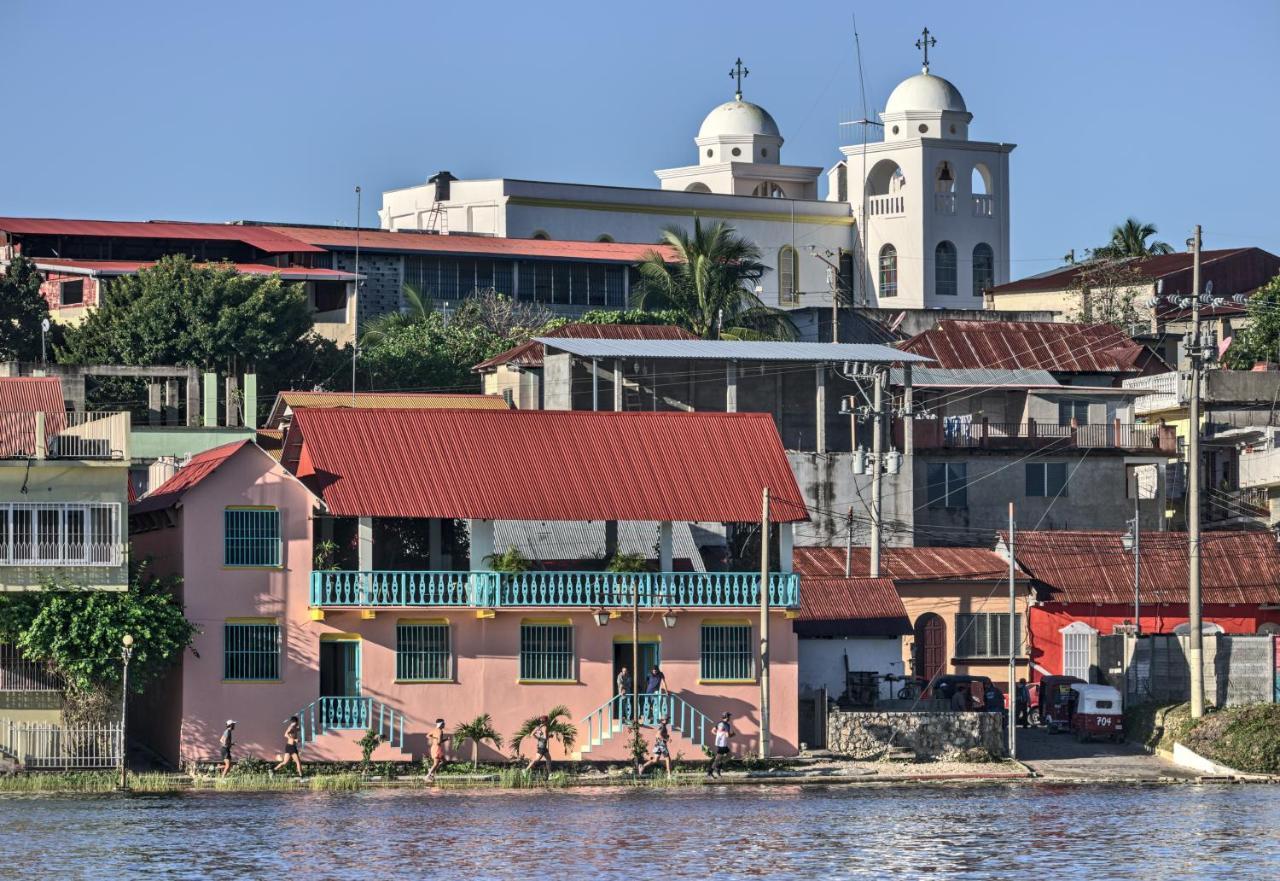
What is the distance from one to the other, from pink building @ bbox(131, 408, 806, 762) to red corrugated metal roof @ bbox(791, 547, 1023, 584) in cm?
1174

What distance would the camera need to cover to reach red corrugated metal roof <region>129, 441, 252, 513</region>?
2098 inches

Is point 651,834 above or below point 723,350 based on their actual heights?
below

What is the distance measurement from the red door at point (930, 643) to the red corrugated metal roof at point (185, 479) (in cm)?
2125

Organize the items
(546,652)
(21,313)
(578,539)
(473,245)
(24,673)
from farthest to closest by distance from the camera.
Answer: (473,245) < (21,313) < (578,539) < (546,652) < (24,673)

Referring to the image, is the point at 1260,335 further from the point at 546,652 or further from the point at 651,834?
the point at 651,834

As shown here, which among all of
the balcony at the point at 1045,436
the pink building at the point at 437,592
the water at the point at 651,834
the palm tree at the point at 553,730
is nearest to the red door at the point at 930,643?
the balcony at the point at 1045,436

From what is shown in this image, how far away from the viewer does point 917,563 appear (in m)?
69.5

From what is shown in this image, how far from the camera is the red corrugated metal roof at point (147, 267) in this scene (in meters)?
93.5

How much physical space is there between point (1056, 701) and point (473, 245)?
4931 centimetres

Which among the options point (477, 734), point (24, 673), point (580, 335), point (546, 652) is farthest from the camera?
point (580, 335)

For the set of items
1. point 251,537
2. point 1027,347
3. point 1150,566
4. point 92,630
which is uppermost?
point 1027,347

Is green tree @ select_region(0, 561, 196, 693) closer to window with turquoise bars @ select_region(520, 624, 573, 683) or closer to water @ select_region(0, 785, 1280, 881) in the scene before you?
water @ select_region(0, 785, 1280, 881)

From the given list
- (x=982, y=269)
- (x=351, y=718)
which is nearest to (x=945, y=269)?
(x=982, y=269)

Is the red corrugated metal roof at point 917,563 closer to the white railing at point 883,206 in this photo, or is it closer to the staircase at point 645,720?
the staircase at point 645,720
